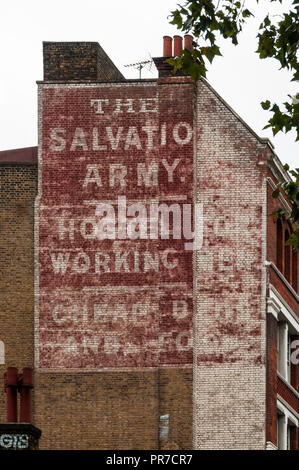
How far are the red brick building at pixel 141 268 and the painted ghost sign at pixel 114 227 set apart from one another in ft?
0.14

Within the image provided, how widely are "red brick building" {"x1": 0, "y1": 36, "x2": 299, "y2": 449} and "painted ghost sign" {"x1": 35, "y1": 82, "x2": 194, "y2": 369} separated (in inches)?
1.6

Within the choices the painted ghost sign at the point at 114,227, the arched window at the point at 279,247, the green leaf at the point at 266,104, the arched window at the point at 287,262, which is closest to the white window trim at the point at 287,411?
the painted ghost sign at the point at 114,227

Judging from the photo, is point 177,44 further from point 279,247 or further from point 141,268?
point 141,268

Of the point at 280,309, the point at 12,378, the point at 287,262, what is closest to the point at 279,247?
the point at 287,262

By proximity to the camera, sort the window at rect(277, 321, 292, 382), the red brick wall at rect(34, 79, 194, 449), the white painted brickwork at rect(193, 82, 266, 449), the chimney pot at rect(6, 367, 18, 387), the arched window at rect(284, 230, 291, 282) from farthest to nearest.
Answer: the arched window at rect(284, 230, 291, 282) < the window at rect(277, 321, 292, 382) < the white painted brickwork at rect(193, 82, 266, 449) < the red brick wall at rect(34, 79, 194, 449) < the chimney pot at rect(6, 367, 18, 387)

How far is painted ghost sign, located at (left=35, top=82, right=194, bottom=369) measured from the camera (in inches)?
1759

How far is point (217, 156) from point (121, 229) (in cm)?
361

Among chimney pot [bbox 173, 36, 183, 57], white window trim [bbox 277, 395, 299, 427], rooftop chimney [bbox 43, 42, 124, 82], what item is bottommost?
white window trim [bbox 277, 395, 299, 427]

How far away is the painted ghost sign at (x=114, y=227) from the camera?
4469 centimetres

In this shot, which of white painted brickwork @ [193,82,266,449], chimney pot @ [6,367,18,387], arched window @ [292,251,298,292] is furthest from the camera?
arched window @ [292,251,298,292]

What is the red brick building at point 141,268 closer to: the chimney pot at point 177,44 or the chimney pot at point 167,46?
the chimney pot at point 167,46

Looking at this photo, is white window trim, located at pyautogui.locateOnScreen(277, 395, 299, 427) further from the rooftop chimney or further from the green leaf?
the green leaf

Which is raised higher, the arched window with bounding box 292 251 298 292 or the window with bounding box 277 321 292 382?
the arched window with bounding box 292 251 298 292

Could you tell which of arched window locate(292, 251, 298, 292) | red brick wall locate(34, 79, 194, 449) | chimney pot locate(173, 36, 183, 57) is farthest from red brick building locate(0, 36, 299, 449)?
arched window locate(292, 251, 298, 292)
